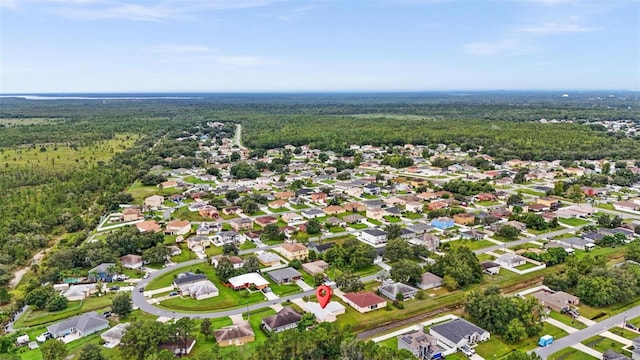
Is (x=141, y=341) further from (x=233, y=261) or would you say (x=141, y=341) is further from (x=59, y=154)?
(x=59, y=154)

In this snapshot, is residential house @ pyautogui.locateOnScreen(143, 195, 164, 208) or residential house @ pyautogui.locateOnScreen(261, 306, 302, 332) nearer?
residential house @ pyautogui.locateOnScreen(261, 306, 302, 332)

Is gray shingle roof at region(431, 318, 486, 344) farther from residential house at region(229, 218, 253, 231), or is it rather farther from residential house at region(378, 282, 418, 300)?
residential house at region(229, 218, 253, 231)

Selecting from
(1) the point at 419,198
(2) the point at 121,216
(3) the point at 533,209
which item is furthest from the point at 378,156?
(2) the point at 121,216

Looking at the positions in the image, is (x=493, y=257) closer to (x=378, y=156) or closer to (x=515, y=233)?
(x=515, y=233)

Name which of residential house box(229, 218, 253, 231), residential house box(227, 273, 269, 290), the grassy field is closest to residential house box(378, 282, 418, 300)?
residential house box(227, 273, 269, 290)

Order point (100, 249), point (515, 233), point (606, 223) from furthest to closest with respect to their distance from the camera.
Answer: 1. point (606, 223)
2. point (515, 233)
3. point (100, 249)

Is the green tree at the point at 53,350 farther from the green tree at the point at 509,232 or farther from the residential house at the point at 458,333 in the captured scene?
the green tree at the point at 509,232

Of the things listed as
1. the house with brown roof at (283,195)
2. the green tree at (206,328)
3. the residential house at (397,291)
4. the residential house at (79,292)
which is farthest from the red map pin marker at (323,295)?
the house with brown roof at (283,195)
